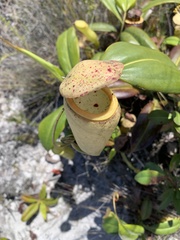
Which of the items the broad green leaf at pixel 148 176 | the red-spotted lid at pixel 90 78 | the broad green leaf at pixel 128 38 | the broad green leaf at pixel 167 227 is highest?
the red-spotted lid at pixel 90 78

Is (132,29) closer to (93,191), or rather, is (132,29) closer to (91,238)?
(93,191)

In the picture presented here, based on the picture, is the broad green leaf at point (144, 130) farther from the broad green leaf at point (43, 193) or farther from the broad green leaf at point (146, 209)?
the broad green leaf at point (43, 193)

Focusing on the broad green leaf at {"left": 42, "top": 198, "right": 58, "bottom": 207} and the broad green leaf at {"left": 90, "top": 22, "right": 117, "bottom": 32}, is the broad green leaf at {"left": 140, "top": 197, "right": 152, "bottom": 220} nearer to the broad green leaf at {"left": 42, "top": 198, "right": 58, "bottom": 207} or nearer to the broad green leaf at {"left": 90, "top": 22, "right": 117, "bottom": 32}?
the broad green leaf at {"left": 42, "top": 198, "right": 58, "bottom": 207}

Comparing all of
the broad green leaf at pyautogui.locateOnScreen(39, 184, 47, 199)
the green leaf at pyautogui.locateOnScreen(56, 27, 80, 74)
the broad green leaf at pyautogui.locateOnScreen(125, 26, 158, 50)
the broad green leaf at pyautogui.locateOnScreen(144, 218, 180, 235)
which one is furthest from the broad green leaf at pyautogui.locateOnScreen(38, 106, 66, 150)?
the broad green leaf at pyautogui.locateOnScreen(144, 218, 180, 235)

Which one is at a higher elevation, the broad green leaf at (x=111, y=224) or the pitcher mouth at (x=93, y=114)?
the pitcher mouth at (x=93, y=114)

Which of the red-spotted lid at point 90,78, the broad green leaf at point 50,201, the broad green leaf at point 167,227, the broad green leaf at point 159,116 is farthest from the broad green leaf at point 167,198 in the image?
the red-spotted lid at point 90,78

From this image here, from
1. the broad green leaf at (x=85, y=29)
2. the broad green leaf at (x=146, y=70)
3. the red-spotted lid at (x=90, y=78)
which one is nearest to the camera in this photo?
the red-spotted lid at (x=90, y=78)

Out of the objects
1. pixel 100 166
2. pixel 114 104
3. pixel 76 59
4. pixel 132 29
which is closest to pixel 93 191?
pixel 100 166
